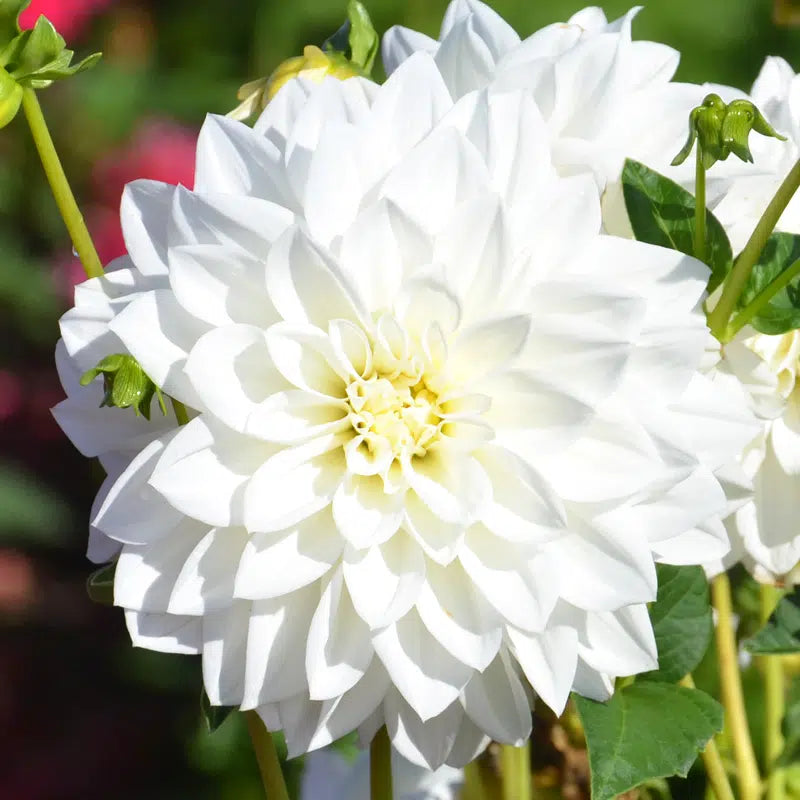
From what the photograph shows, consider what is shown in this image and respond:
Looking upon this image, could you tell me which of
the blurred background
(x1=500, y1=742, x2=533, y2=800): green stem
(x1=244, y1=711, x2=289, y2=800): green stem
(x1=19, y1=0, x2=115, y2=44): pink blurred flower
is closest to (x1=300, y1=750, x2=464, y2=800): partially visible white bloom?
(x1=500, y1=742, x2=533, y2=800): green stem

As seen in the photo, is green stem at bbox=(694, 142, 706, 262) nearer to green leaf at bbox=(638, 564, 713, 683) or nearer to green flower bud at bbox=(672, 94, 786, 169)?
green flower bud at bbox=(672, 94, 786, 169)

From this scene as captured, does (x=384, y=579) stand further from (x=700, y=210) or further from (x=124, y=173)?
(x=124, y=173)

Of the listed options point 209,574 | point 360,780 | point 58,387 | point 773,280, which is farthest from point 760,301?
point 58,387

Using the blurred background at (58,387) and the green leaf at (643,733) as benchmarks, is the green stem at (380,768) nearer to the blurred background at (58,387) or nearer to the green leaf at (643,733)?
the green leaf at (643,733)

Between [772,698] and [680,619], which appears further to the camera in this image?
[772,698]

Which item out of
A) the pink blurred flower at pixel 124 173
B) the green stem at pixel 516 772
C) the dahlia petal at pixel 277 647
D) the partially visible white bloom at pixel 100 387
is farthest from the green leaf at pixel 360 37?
the pink blurred flower at pixel 124 173

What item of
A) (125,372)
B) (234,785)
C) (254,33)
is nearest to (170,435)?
(125,372)
